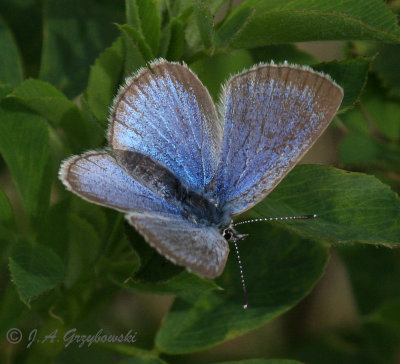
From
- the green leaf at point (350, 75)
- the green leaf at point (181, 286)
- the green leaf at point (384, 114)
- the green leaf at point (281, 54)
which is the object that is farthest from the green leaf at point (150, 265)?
the green leaf at point (384, 114)

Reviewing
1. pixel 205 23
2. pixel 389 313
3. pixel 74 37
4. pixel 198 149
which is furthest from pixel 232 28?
pixel 389 313

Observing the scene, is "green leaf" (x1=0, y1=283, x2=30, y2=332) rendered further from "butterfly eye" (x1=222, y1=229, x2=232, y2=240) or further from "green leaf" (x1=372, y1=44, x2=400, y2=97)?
"green leaf" (x1=372, y1=44, x2=400, y2=97)

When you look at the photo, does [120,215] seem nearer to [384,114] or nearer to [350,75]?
[350,75]

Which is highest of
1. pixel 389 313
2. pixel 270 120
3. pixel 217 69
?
pixel 217 69

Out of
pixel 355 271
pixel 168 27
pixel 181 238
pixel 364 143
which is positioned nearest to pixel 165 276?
pixel 181 238

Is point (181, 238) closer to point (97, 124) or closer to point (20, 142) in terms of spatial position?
point (97, 124)

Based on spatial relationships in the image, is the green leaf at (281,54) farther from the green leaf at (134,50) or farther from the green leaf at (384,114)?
the green leaf at (384,114)

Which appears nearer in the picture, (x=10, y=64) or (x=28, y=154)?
(x=28, y=154)

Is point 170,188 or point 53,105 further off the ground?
point 53,105
